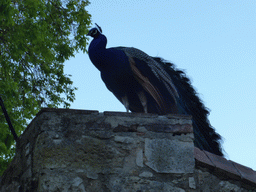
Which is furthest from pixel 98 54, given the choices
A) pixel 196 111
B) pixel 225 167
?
pixel 225 167

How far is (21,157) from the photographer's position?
4488 mm

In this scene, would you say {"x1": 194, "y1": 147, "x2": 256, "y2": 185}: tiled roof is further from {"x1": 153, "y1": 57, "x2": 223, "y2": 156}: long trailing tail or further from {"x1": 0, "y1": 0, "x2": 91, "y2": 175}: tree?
{"x1": 0, "y1": 0, "x2": 91, "y2": 175}: tree

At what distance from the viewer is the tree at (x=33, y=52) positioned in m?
8.61

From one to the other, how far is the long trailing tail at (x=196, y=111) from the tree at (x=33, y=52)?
3355 mm

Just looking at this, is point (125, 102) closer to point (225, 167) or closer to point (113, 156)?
point (113, 156)

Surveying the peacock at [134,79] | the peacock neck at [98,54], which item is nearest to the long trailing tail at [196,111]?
the peacock at [134,79]

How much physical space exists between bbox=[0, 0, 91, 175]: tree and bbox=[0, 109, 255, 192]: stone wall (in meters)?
4.46

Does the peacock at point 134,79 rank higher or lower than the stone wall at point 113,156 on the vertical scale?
higher

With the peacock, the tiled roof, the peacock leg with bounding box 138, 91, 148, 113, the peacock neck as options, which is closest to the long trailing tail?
the peacock

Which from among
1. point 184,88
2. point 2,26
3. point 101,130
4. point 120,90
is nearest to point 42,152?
point 101,130

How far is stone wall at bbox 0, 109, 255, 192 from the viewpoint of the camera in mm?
3916

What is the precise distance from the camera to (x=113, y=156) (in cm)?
405

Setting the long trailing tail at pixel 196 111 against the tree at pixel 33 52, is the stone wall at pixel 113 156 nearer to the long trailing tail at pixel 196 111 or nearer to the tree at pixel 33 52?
the long trailing tail at pixel 196 111

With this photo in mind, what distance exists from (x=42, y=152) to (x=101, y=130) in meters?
0.60
